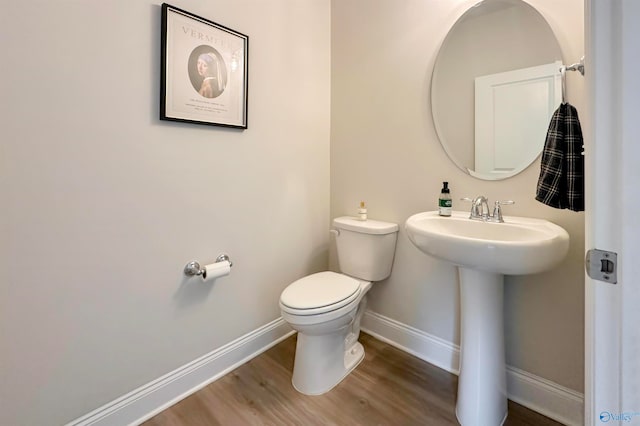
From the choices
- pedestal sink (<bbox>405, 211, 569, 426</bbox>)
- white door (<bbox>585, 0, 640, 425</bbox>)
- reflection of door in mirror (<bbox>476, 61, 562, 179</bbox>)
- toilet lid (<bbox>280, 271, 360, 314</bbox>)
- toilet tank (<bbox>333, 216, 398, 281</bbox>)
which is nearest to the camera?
white door (<bbox>585, 0, 640, 425</bbox>)

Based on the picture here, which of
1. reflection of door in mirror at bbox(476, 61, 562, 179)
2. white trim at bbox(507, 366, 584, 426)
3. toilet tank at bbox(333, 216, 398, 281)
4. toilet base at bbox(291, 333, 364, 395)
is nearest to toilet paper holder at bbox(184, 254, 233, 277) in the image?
→ toilet base at bbox(291, 333, 364, 395)

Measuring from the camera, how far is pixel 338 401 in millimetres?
1426

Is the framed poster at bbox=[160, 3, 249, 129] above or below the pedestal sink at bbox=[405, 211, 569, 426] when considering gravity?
above

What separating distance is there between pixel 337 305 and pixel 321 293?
0.11 metres

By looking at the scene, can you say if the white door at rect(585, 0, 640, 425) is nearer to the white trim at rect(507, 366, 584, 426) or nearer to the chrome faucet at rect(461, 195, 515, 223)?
the chrome faucet at rect(461, 195, 515, 223)

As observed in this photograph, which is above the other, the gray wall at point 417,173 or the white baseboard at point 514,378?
the gray wall at point 417,173

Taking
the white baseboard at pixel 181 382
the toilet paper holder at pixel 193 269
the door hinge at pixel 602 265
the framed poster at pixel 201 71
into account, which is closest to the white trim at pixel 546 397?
the door hinge at pixel 602 265

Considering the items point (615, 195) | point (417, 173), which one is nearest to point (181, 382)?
point (417, 173)

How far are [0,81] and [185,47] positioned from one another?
669mm

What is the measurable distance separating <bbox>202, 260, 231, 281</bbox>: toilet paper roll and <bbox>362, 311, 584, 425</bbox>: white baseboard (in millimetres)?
1064

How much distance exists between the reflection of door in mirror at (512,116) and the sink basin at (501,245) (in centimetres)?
27

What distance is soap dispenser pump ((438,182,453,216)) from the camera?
4.85ft

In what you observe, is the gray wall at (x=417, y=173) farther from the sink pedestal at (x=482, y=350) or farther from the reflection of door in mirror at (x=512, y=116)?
the sink pedestal at (x=482, y=350)

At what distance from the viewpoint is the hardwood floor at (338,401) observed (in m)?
1.32
